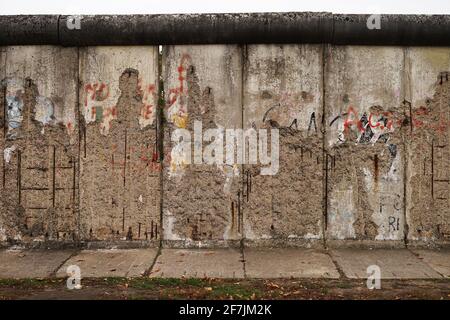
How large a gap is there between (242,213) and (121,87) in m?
2.15

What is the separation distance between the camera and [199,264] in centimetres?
585

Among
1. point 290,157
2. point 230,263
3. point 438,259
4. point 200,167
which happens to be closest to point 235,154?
point 200,167

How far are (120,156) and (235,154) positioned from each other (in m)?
1.42

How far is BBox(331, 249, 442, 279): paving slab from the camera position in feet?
18.0

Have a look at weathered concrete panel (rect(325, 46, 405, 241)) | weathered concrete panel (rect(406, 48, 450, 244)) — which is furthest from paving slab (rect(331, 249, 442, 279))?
weathered concrete panel (rect(406, 48, 450, 244))

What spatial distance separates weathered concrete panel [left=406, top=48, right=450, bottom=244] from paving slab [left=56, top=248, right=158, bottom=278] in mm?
3241

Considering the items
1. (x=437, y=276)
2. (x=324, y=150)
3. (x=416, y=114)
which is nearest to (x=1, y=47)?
(x=324, y=150)

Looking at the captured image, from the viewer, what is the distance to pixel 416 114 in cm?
652

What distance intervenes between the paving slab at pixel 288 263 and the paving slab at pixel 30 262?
2.12 meters

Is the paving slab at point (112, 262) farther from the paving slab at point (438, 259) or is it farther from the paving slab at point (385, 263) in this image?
the paving slab at point (438, 259)

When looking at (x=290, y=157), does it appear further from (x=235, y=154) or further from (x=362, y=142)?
(x=362, y=142)

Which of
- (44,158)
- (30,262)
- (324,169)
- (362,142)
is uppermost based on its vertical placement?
(362,142)

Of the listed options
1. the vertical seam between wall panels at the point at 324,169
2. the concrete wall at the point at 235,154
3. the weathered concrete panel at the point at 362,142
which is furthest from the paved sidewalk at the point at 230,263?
the weathered concrete panel at the point at 362,142

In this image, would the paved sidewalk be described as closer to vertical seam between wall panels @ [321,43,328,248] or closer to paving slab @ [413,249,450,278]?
paving slab @ [413,249,450,278]
